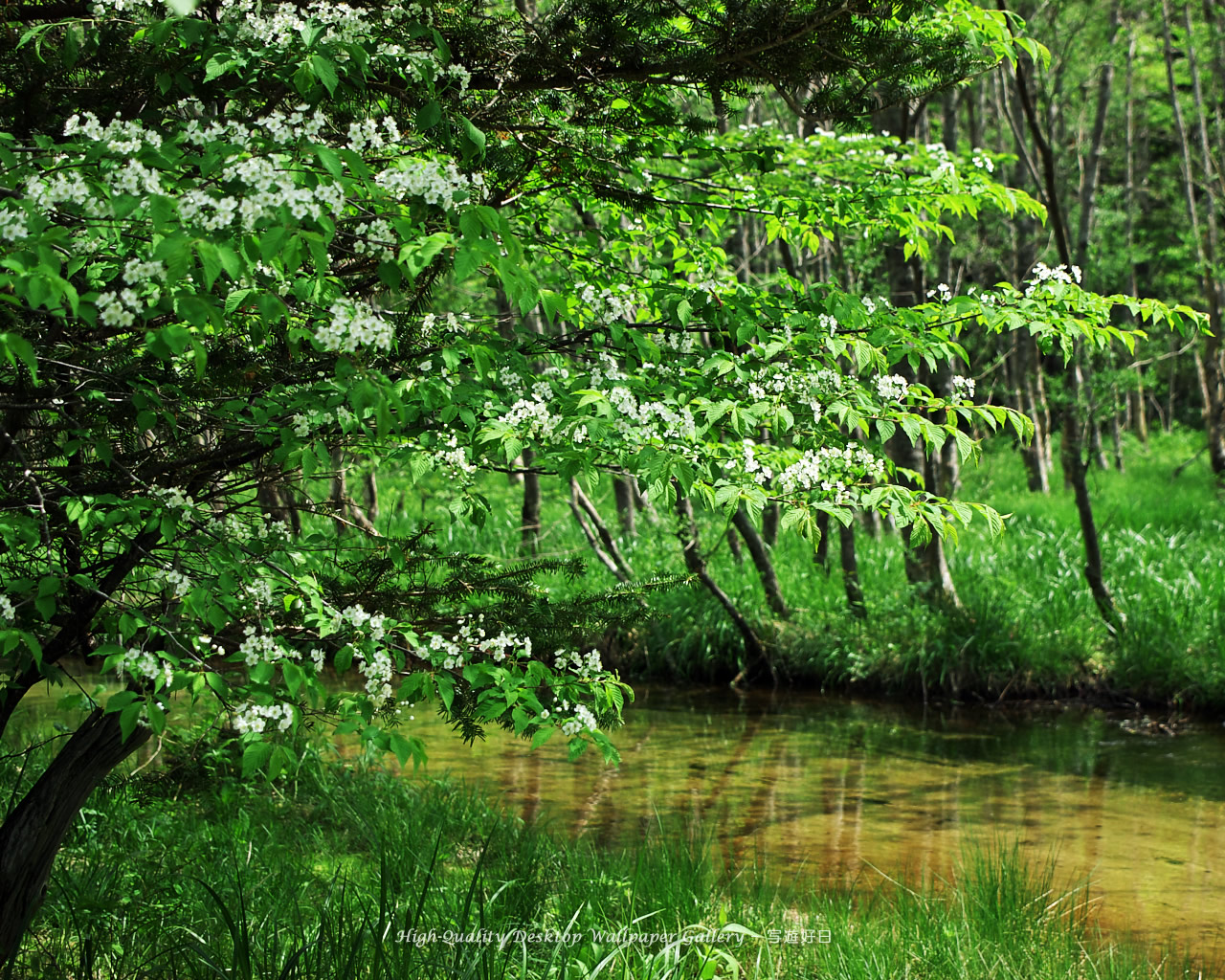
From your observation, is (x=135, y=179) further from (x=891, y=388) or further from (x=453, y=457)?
(x=891, y=388)

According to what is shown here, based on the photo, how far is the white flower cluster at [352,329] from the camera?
2.12 meters

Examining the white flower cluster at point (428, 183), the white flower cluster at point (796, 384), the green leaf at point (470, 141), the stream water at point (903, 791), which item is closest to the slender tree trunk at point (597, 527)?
the stream water at point (903, 791)

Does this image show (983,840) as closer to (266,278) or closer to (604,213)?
(604,213)

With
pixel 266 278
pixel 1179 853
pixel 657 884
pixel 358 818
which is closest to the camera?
pixel 266 278

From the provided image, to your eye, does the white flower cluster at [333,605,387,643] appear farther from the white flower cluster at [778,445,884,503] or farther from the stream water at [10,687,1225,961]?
the stream water at [10,687,1225,961]

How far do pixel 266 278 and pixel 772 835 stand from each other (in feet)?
16.4

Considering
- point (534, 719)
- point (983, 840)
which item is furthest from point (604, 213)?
point (983, 840)

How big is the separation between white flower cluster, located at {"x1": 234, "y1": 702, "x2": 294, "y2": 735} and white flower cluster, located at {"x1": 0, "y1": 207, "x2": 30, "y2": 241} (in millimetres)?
990

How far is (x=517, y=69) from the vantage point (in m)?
3.03

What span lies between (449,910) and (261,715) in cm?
214

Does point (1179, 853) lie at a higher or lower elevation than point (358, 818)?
lower

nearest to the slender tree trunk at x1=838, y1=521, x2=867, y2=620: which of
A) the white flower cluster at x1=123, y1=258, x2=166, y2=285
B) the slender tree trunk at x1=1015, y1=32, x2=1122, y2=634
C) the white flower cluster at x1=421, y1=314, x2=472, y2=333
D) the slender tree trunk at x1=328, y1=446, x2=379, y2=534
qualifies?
the slender tree trunk at x1=1015, y1=32, x2=1122, y2=634

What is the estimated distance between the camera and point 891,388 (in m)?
2.87

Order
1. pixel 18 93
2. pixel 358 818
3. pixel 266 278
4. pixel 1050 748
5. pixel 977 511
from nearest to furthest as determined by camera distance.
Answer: pixel 266 278 → pixel 977 511 → pixel 18 93 → pixel 358 818 → pixel 1050 748
